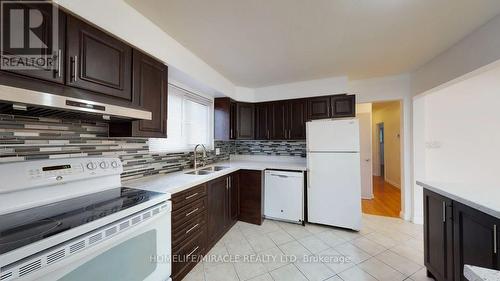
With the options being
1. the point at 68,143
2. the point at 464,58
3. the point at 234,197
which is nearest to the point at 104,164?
the point at 68,143

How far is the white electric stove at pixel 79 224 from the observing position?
747 millimetres

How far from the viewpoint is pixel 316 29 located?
5.82 feet

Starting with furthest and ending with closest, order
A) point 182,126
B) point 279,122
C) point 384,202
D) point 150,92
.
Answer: point 384,202
point 279,122
point 182,126
point 150,92

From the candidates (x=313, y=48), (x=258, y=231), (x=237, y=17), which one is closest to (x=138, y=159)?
(x=237, y=17)

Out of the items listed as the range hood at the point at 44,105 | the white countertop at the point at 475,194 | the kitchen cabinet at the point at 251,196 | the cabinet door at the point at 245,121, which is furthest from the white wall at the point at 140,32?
the white countertop at the point at 475,194

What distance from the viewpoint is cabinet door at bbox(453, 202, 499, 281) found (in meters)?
1.10

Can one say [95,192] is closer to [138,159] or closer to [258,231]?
[138,159]

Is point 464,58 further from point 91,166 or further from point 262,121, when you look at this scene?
point 91,166

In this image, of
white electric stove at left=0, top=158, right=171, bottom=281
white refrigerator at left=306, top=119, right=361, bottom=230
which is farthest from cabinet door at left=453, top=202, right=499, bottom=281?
white electric stove at left=0, top=158, right=171, bottom=281

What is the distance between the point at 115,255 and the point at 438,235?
2.47 meters

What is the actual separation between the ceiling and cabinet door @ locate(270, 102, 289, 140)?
0.85m

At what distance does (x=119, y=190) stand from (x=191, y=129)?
1494 millimetres

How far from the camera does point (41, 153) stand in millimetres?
1232

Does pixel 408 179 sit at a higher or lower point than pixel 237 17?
lower
